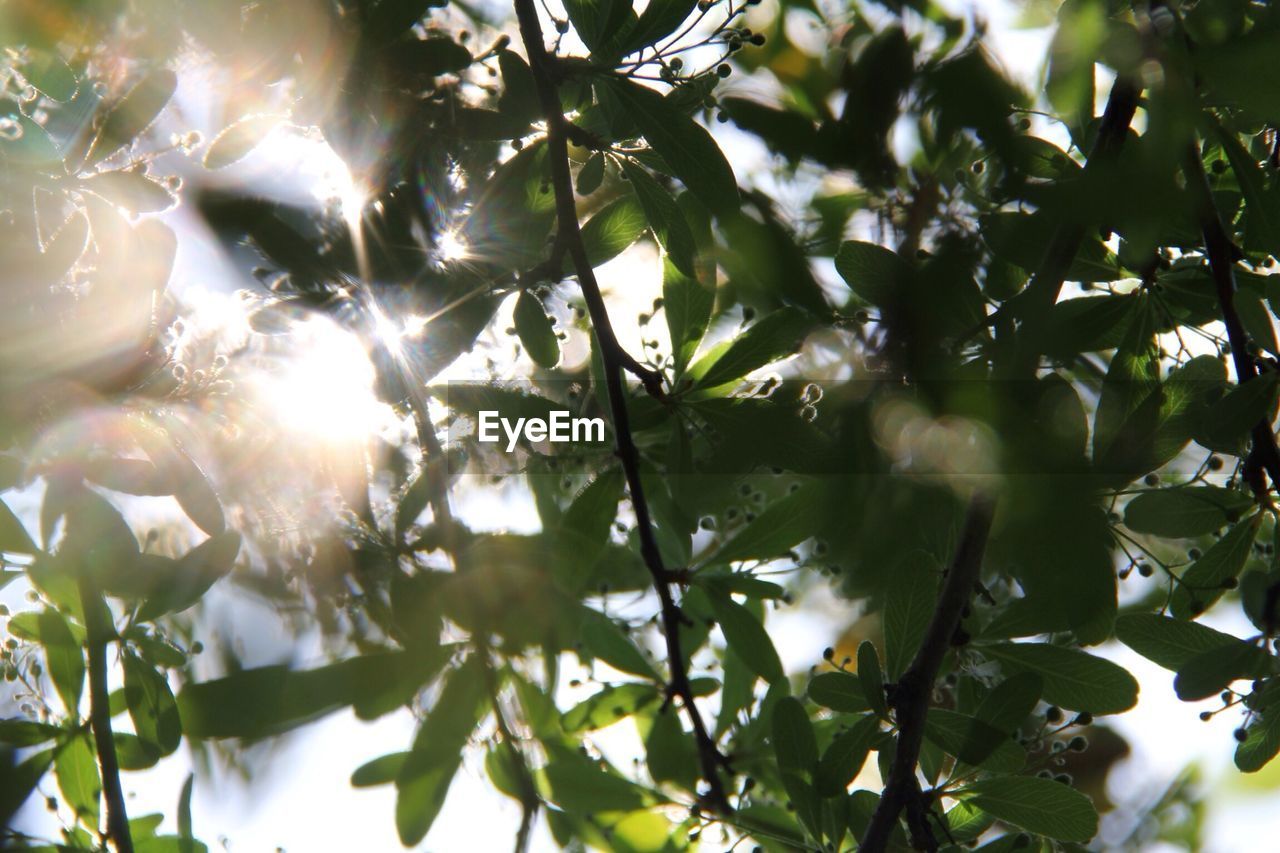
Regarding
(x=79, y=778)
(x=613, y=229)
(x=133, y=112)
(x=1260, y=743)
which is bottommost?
(x=79, y=778)

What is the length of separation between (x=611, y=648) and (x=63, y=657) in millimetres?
1076

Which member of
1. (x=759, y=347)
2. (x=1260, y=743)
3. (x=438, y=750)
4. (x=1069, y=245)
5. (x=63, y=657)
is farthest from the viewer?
(x=63, y=657)

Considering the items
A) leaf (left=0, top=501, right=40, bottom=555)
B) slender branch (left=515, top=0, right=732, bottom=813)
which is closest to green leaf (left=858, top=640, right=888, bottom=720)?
slender branch (left=515, top=0, right=732, bottom=813)

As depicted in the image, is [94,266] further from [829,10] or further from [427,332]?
[829,10]

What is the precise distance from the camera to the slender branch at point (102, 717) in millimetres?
1730

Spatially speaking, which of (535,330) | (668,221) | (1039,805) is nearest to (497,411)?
(535,330)

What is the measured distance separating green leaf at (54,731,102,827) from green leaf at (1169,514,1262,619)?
202 cm

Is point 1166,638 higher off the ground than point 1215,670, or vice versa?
point 1166,638

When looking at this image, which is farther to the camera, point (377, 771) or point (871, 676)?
point (377, 771)

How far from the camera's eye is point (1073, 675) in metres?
1.75

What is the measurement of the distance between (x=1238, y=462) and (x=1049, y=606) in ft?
1.45

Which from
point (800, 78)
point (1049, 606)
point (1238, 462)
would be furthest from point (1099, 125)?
point (1049, 606)

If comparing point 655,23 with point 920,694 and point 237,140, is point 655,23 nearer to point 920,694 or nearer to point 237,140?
point 237,140

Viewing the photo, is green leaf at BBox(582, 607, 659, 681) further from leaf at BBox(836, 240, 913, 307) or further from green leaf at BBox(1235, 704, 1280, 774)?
green leaf at BBox(1235, 704, 1280, 774)
